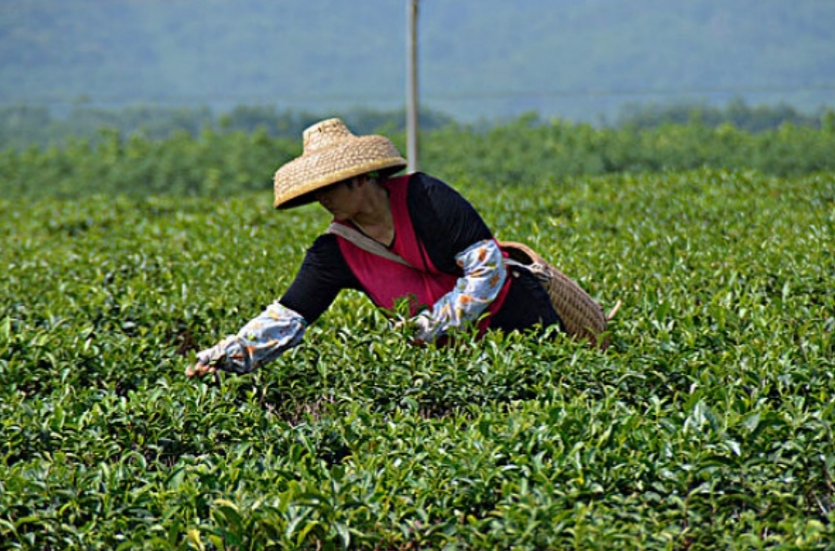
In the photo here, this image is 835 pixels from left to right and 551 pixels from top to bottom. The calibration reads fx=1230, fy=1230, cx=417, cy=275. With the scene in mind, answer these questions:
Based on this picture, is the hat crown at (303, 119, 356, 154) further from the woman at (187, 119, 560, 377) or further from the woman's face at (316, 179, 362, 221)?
the woman's face at (316, 179, 362, 221)

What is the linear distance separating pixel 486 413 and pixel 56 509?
3.87 ft

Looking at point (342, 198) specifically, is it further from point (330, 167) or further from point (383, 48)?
point (383, 48)

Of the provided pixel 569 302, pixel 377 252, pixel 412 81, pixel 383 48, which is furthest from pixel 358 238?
pixel 383 48

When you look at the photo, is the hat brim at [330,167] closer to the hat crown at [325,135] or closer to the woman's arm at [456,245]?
the hat crown at [325,135]

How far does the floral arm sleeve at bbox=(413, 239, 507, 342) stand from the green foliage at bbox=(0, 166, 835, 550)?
93 millimetres

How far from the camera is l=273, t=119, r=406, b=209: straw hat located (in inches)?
152

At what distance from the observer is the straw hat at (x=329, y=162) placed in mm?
3871

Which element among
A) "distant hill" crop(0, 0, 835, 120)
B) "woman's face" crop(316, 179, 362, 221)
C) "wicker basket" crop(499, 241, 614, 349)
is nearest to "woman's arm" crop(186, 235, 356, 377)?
"woman's face" crop(316, 179, 362, 221)

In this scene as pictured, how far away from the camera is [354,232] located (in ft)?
13.5

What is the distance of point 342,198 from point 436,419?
30.6 inches

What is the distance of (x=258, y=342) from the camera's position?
4098mm

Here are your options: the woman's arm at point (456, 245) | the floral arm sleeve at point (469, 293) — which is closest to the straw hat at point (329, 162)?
the woman's arm at point (456, 245)

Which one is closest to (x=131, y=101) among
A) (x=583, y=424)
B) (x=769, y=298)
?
(x=769, y=298)

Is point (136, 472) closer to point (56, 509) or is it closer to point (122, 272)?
point (56, 509)
